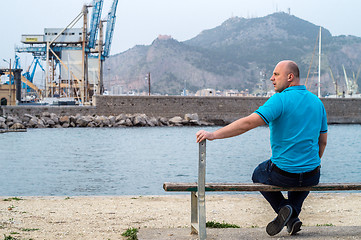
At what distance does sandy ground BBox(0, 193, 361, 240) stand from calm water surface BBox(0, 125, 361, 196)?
4.35 metres


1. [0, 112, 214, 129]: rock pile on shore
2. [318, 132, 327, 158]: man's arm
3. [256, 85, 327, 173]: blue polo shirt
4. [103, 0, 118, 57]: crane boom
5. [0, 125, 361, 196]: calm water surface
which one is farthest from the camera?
[103, 0, 118, 57]: crane boom

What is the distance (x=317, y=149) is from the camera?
323cm

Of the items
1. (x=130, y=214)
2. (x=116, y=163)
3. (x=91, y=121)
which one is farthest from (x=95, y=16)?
(x=130, y=214)

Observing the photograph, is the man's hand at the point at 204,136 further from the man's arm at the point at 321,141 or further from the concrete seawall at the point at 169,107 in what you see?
the concrete seawall at the point at 169,107

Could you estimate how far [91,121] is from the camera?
38.0 meters

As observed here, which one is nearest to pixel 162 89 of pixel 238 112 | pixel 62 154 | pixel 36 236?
pixel 238 112

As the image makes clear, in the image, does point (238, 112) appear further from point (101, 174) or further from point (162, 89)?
point (162, 89)

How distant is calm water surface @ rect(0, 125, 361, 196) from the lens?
12.3 meters

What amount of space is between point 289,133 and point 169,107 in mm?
37995

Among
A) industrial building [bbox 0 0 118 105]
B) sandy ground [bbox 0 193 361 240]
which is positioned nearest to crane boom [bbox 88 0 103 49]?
industrial building [bbox 0 0 118 105]

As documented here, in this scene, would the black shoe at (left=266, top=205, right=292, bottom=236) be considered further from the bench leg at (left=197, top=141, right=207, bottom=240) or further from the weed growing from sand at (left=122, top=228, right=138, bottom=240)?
the weed growing from sand at (left=122, top=228, right=138, bottom=240)

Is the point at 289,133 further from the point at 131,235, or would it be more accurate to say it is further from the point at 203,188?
the point at 131,235

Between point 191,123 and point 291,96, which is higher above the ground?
point 291,96

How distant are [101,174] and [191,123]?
87.9ft
